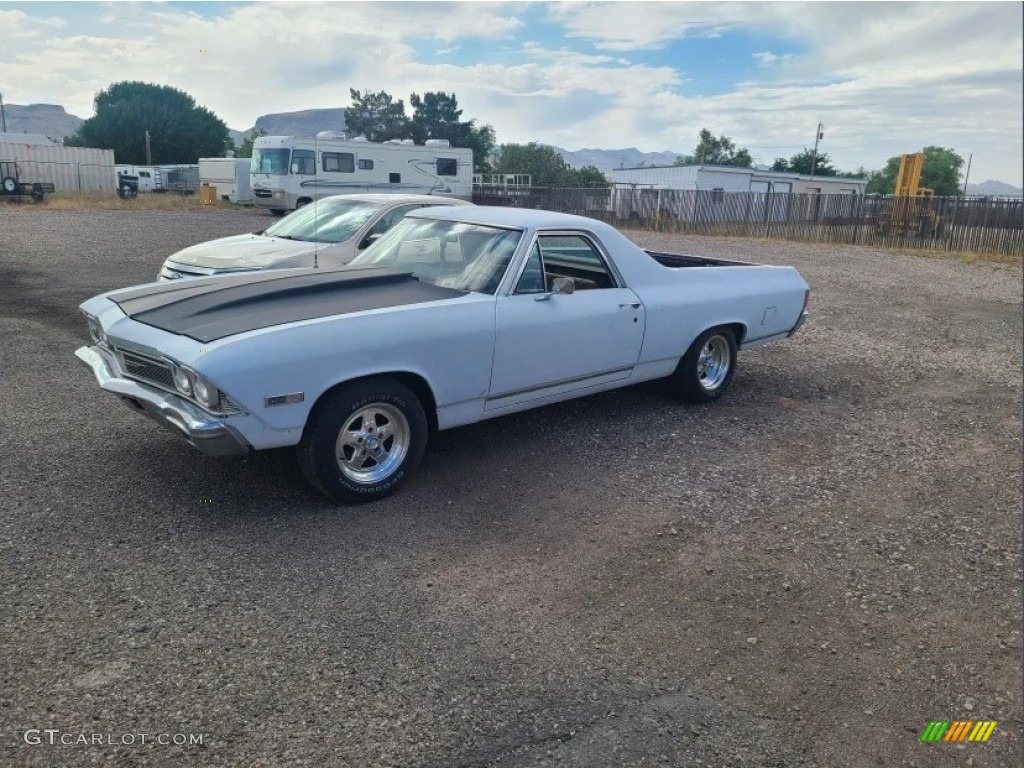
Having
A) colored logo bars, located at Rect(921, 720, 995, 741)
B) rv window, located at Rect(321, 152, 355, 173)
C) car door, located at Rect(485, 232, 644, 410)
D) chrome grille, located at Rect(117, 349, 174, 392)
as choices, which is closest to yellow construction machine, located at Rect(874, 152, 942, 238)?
rv window, located at Rect(321, 152, 355, 173)

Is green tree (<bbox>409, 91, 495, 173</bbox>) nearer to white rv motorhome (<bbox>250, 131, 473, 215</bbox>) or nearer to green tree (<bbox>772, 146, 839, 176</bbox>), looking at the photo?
green tree (<bbox>772, 146, 839, 176</bbox>)

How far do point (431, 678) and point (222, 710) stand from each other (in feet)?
2.38

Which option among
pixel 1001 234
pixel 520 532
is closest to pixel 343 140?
pixel 1001 234

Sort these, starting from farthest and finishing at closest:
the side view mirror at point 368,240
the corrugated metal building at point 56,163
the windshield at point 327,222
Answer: the corrugated metal building at point 56,163 → the windshield at point 327,222 → the side view mirror at point 368,240

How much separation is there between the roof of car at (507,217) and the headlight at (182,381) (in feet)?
7.67

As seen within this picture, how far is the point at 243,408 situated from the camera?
12.0 ft

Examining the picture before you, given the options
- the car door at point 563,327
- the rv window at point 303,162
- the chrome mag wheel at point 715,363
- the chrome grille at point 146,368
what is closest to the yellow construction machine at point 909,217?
the rv window at point 303,162

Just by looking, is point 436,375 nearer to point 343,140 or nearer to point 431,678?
point 431,678

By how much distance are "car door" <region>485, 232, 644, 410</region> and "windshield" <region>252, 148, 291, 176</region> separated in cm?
Result: 2250

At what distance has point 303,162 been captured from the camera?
25.8m

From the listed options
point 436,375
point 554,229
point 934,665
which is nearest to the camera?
point 934,665

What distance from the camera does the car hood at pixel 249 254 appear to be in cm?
821

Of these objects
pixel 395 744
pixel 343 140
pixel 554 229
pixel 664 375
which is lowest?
pixel 395 744

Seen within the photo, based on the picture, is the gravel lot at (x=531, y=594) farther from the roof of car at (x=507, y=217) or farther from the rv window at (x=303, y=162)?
the rv window at (x=303, y=162)
